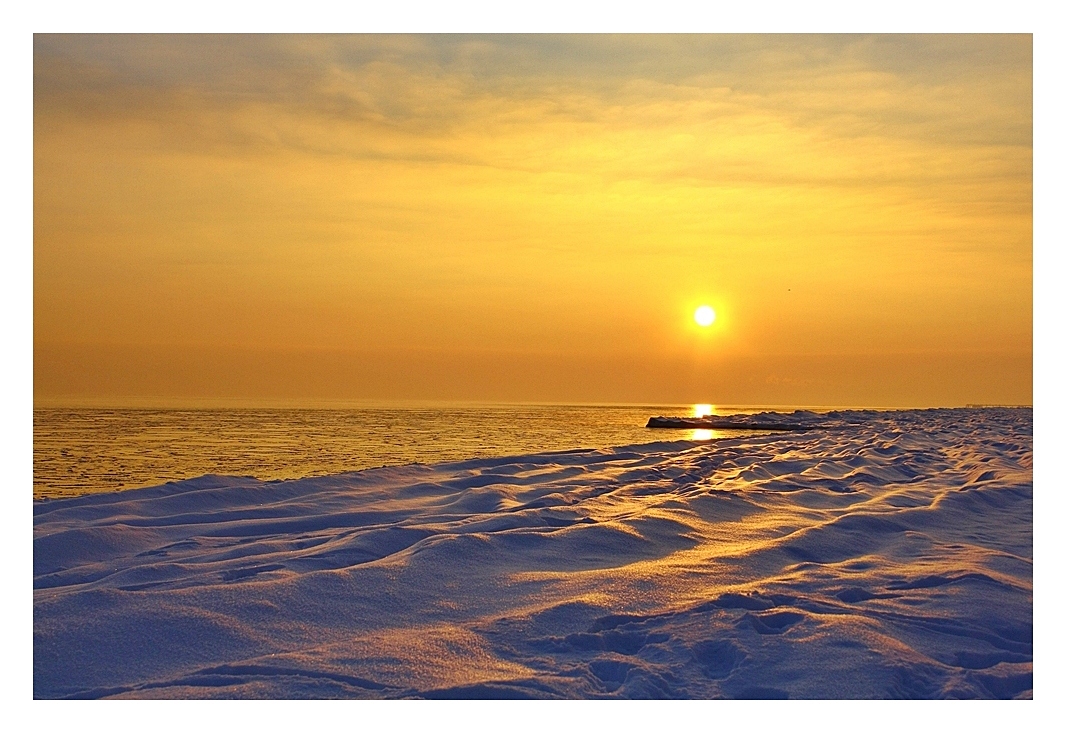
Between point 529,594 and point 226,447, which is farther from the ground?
point 529,594

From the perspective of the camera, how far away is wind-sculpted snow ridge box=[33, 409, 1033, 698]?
134 inches

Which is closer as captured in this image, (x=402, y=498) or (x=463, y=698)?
(x=463, y=698)

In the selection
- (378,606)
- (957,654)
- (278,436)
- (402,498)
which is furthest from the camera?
(278,436)

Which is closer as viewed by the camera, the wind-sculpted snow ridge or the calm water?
the wind-sculpted snow ridge

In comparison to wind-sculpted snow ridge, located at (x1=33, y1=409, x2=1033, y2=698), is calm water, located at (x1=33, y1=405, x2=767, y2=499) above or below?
below

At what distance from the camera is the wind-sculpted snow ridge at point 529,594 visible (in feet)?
11.2

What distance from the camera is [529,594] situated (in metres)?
4.32

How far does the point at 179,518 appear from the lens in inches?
244

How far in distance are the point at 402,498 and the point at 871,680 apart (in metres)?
4.62

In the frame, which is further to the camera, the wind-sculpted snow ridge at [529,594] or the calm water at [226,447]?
the calm water at [226,447]

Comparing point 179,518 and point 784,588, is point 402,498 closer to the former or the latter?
point 179,518

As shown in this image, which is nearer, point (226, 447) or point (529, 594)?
point (529, 594)

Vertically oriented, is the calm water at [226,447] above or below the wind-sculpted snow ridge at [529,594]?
below
